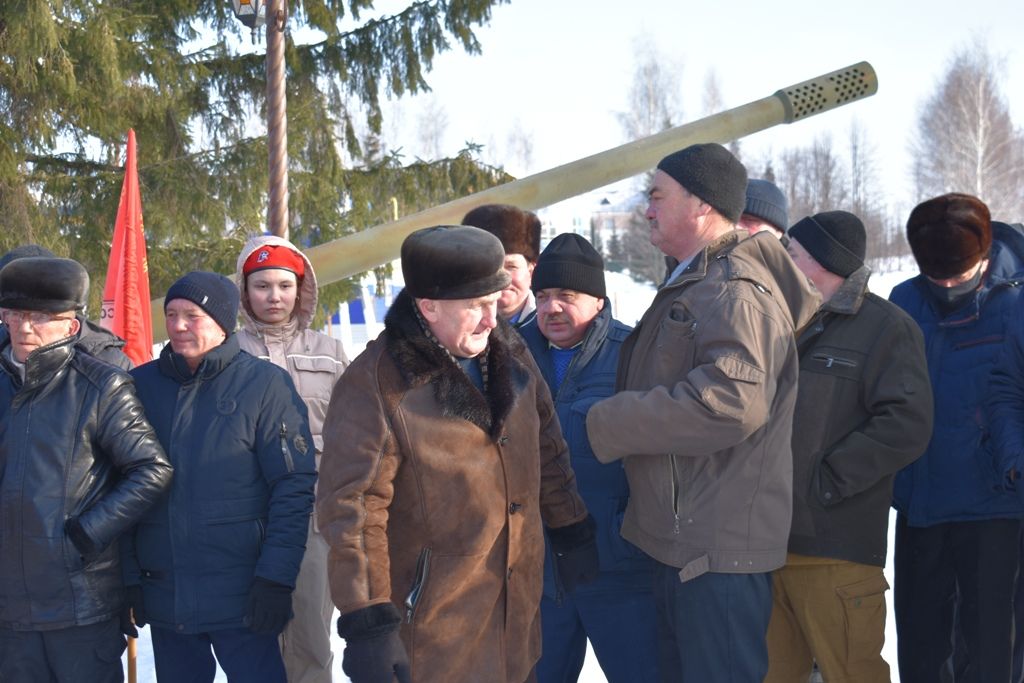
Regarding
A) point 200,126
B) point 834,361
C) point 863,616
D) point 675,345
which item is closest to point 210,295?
point 675,345

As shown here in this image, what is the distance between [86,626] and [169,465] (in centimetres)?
50

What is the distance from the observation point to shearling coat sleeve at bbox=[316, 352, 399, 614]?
2.16m

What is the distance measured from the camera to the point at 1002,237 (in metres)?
3.61

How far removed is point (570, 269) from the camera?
11.0ft

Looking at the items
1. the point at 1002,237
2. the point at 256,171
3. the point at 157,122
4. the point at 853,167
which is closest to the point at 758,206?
the point at 1002,237

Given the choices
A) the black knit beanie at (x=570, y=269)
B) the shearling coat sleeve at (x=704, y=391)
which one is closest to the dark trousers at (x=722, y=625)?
the shearling coat sleeve at (x=704, y=391)

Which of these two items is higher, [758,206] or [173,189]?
[173,189]

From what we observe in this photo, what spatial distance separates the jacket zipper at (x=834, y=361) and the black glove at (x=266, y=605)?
1.74 metres

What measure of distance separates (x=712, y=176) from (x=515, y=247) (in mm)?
1161

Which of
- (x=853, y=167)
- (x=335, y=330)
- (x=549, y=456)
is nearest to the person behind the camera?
(x=549, y=456)

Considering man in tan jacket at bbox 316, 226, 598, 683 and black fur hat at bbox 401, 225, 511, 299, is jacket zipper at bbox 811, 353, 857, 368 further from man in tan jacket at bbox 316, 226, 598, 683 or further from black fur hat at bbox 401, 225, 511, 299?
black fur hat at bbox 401, 225, 511, 299

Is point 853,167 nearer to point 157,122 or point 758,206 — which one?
point 157,122

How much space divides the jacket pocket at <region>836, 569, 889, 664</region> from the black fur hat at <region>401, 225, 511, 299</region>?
59.1 inches

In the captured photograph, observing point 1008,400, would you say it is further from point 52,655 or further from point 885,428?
point 52,655
